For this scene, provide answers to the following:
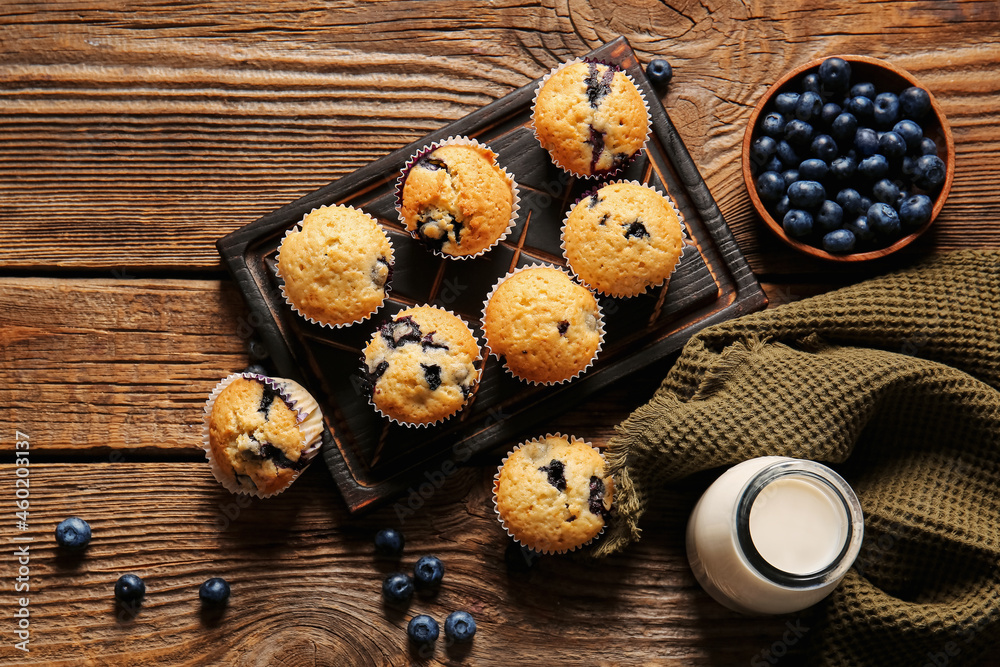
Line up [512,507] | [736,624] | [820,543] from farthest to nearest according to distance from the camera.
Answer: [736,624] < [512,507] < [820,543]

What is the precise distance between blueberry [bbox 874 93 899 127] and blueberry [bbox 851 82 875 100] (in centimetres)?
3

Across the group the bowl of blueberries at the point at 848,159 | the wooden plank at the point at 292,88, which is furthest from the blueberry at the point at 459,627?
the bowl of blueberries at the point at 848,159

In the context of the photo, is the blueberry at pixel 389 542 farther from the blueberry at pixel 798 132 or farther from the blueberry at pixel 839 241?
the blueberry at pixel 798 132

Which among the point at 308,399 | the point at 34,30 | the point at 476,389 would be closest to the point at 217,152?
the point at 34,30

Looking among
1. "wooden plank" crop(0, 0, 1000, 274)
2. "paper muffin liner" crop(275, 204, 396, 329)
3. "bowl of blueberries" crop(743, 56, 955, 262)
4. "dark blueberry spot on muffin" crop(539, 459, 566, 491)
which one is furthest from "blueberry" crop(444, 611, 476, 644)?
"bowl of blueberries" crop(743, 56, 955, 262)

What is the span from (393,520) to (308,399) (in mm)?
482

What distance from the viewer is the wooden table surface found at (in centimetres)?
239

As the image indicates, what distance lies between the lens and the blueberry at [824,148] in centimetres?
222

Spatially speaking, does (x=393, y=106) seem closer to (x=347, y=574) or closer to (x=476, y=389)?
(x=476, y=389)

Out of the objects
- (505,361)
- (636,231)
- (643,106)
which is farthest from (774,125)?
(505,361)

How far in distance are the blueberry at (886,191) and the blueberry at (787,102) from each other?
0.34m

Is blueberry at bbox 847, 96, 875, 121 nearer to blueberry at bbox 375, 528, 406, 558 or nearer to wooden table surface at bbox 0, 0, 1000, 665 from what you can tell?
wooden table surface at bbox 0, 0, 1000, 665

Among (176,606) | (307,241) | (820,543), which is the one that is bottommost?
(820,543)

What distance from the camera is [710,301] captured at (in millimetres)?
2395
